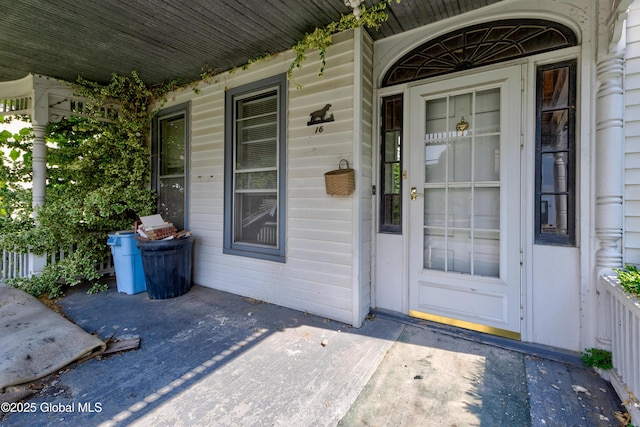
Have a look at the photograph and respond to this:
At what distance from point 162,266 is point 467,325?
3.33 meters

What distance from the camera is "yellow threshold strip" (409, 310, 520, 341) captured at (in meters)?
2.39

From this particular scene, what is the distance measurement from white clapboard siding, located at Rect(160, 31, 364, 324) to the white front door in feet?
1.72

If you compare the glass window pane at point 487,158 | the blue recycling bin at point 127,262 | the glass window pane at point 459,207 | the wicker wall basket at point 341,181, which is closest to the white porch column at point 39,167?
the blue recycling bin at point 127,262

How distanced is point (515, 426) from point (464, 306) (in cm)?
112

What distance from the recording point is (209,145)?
388 centimetres

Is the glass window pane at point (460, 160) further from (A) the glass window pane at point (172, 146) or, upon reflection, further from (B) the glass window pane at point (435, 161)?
(A) the glass window pane at point (172, 146)

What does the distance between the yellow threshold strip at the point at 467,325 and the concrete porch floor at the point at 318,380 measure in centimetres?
8

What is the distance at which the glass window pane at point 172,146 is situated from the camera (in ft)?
14.1

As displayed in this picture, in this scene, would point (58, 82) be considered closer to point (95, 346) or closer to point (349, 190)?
point (95, 346)

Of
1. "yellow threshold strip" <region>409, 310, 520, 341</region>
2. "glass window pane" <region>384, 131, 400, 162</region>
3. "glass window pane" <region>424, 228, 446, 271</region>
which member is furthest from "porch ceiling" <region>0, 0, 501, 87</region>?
"yellow threshold strip" <region>409, 310, 520, 341</region>

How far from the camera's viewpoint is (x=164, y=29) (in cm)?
288

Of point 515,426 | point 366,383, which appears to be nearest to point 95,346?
point 366,383

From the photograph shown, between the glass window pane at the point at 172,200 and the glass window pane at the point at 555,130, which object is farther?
the glass window pane at the point at 172,200

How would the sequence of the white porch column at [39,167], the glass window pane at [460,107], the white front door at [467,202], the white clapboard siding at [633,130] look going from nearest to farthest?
the white clapboard siding at [633,130]
the white front door at [467,202]
the glass window pane at [460,107]
the white porch column at [39,167]
